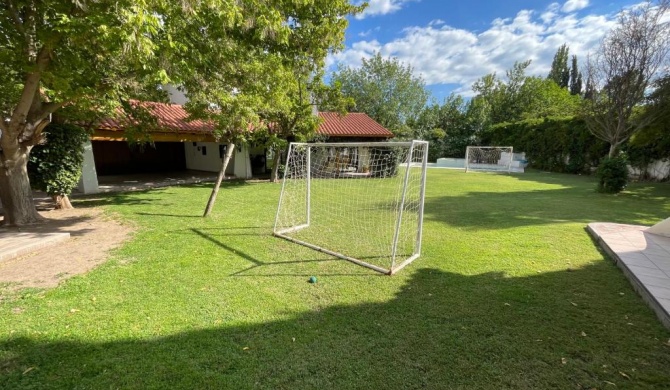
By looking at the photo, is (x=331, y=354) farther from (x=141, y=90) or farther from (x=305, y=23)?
(x=305, y=23)

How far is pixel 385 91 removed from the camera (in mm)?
29641

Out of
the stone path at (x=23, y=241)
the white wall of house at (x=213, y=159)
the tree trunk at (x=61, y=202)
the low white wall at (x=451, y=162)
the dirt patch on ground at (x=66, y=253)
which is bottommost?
the dirt patch on ground at (x=66, y=253)

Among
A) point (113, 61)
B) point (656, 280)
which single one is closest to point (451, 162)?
point (656, 280)

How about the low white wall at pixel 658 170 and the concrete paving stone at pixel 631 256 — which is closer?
Result: the concrete paving stone at pixel 631 256

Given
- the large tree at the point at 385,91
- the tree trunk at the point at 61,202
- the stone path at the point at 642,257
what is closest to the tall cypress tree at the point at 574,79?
the large tree at the point at 385,91

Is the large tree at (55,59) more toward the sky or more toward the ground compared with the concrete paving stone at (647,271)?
more toward the sky

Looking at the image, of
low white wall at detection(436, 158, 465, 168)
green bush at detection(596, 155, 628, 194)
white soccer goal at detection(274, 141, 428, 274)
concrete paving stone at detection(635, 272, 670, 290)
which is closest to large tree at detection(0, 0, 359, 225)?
white soccer goal at detection(274, 141, 428, 274)

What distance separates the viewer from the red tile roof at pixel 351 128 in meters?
16.7

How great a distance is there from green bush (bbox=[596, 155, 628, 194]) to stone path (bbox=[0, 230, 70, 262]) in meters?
13.6

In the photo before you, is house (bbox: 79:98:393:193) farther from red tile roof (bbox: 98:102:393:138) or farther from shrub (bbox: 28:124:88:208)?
shrub (bbox: 28:124:88:208)

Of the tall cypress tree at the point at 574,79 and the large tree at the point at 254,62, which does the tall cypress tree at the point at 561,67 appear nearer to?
the tall cypress tree at the point at 574,79

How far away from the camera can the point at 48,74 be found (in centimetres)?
402

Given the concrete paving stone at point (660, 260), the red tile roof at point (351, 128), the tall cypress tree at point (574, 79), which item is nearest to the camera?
the concrete paving stone at point (660, 260)

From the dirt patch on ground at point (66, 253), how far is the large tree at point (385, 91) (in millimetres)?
25364
